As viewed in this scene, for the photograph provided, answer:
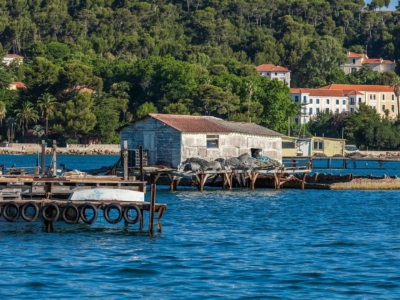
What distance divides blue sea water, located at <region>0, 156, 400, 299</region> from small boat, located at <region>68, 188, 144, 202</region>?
1490 mm

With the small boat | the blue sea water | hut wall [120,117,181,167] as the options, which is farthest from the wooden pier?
hut wall [120,117,181,167]

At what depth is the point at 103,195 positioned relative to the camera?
4081cm

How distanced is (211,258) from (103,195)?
6825 mm

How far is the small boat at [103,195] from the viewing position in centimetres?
4075

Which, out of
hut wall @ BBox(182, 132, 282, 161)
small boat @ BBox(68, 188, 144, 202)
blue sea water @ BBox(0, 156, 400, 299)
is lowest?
blue sea water @ BBox(0, 156, 400, 299)

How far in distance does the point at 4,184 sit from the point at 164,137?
23.5 metres

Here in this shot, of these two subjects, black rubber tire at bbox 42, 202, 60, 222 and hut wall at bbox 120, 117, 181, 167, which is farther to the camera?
hut wall at bbox 120, 117, 181, 167

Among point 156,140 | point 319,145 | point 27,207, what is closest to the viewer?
point 27,207

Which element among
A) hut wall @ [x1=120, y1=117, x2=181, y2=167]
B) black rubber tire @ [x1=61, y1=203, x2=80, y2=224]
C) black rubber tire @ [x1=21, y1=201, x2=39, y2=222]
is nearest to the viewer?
black rubber tire @ [x1=61, y1=203, x2=80, y2=224]

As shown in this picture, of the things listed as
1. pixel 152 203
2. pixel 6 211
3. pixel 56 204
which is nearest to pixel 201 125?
pixel 6 211

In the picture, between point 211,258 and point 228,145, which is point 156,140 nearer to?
point 228,145

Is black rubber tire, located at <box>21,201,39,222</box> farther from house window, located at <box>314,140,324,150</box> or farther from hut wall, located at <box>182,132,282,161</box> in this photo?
house window, located at <box>314,140,324,150</box>

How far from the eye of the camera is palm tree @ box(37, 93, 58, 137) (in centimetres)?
15138

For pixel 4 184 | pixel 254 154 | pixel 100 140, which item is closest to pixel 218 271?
pixel 4 184
